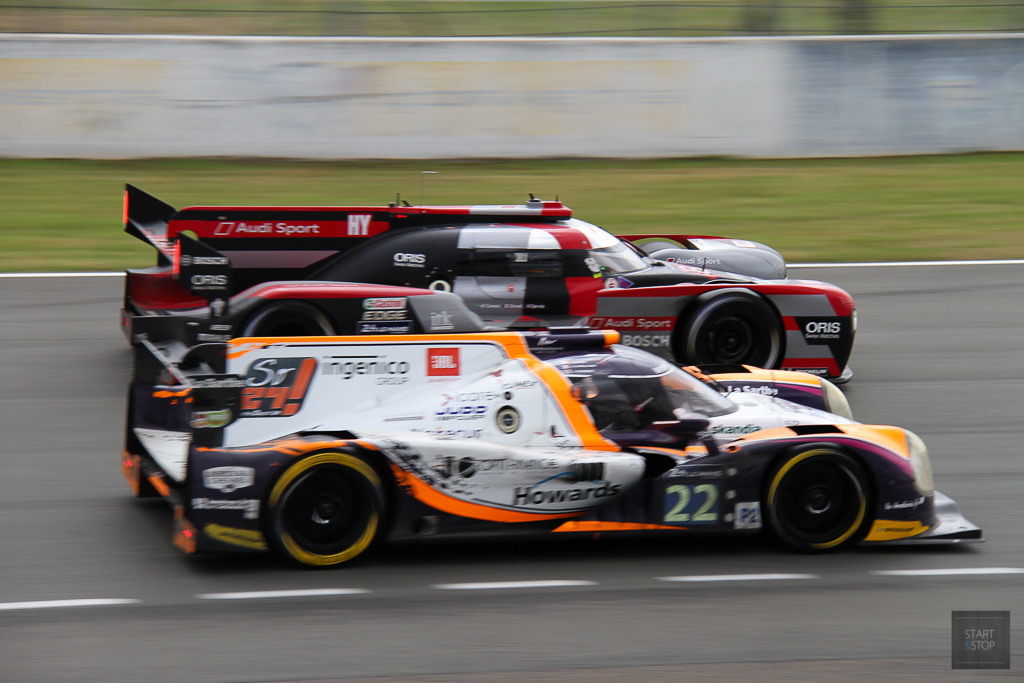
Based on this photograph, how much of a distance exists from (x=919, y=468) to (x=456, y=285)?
480 centimetres

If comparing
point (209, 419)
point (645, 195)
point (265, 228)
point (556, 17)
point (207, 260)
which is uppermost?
point (556, 17)

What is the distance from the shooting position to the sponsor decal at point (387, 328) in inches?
366

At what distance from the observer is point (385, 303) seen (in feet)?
30.7

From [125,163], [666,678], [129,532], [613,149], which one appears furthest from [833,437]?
[125,163]

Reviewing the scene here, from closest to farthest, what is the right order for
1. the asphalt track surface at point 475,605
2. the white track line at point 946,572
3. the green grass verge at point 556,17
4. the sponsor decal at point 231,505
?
the asphalt track surface at point 475,605, the sponsor decal at point 231,505, the white track line at point 946,572, the green grass verge at point 556,17

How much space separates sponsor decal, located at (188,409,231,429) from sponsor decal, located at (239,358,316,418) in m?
0.28

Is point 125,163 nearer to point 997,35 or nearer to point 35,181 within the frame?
point 35,181

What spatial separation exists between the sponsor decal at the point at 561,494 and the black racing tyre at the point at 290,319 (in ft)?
12.6

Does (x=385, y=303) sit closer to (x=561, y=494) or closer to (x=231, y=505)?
(x=561, y=494)

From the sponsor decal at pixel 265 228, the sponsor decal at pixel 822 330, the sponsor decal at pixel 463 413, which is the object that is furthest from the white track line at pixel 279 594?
the sponsor decal at pixel 822 330

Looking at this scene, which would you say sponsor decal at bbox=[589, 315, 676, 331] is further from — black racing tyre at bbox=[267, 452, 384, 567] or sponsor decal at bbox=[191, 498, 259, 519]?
sponsor decal at bbox=[191, 498, 259, 519]

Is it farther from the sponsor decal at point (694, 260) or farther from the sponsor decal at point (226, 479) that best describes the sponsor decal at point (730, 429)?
the sponsor decal at point (694, 260)

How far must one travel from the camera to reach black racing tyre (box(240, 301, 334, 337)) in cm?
930

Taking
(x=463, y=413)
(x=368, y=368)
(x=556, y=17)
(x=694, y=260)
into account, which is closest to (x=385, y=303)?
(x=368, y=368)
